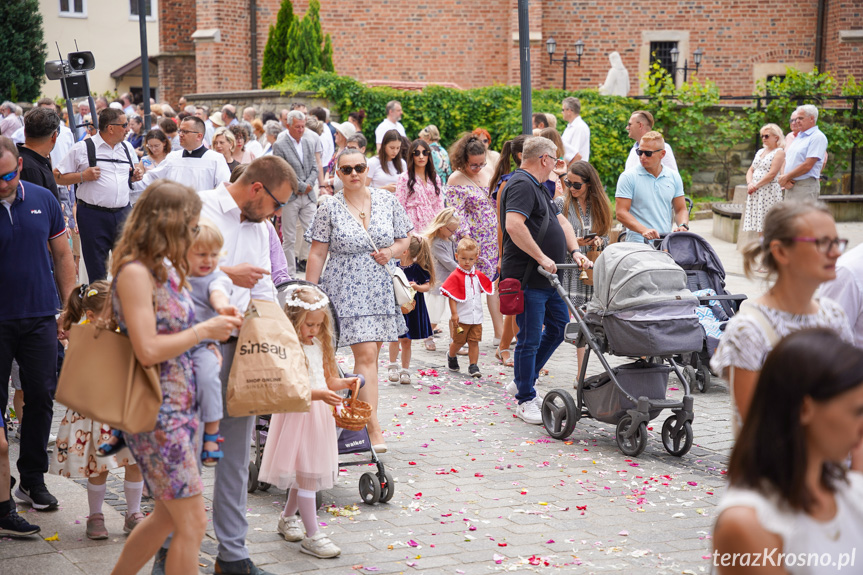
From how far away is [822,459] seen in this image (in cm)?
216

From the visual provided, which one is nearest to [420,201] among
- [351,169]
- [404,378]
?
[404,378]

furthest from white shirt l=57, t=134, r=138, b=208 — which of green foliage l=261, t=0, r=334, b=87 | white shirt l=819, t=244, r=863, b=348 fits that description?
green foliage l=261, t=0, r=334, b=87

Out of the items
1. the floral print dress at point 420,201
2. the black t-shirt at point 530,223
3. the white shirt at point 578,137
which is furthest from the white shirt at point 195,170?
the white shirt at point 578,137

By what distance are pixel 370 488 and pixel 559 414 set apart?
1.87m

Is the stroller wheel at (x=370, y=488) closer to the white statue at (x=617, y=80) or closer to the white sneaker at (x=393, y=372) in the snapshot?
the white sneaker at (x=393, y=372)

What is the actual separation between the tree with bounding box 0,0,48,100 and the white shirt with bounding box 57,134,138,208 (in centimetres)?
2621

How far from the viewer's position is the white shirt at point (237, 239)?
14.4 ft

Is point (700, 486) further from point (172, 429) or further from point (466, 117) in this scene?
point (466, 117)

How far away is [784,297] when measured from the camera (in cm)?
322

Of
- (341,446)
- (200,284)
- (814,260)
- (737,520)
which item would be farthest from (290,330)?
(737,520)

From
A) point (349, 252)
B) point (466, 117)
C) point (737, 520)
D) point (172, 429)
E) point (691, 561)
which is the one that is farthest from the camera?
point (466, 117)

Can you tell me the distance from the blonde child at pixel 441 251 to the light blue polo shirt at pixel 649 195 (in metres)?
1.66

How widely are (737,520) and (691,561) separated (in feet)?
9.04

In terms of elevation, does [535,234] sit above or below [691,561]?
above
